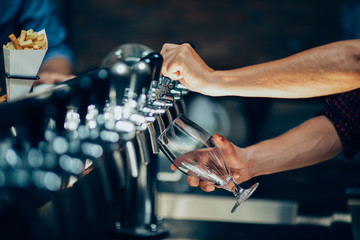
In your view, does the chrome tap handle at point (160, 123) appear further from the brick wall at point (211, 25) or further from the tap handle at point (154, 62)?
the brick wall at point (211, 25)

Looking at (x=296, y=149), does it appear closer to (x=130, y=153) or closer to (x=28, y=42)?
(x=130, y=153)

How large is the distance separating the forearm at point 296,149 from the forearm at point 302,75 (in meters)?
0.24

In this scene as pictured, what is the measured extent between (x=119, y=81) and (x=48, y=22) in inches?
31.6

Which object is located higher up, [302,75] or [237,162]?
[302,75]

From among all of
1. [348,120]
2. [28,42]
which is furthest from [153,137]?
[348,120]

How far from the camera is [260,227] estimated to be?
1.01 m

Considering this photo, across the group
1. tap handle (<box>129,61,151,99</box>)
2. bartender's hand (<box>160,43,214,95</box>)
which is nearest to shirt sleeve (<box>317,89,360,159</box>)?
bartender's hand (<box>160,43,214,95</box>)

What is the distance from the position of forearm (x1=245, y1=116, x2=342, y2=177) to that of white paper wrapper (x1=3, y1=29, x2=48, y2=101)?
55 centimetres

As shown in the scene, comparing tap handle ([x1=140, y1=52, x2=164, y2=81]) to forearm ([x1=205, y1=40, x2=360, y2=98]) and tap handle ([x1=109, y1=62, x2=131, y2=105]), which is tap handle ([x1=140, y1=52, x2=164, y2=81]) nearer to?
tap handle ([x1=109, y1=62, x2=131, y2=105])

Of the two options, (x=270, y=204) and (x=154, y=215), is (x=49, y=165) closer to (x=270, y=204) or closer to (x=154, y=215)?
(x=154, y=215)

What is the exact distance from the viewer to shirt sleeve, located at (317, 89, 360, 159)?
106cm

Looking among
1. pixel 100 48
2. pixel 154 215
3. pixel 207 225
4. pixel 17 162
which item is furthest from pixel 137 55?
pixel 100 48

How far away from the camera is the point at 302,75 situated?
29.5 inches

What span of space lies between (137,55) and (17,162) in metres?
0.55
